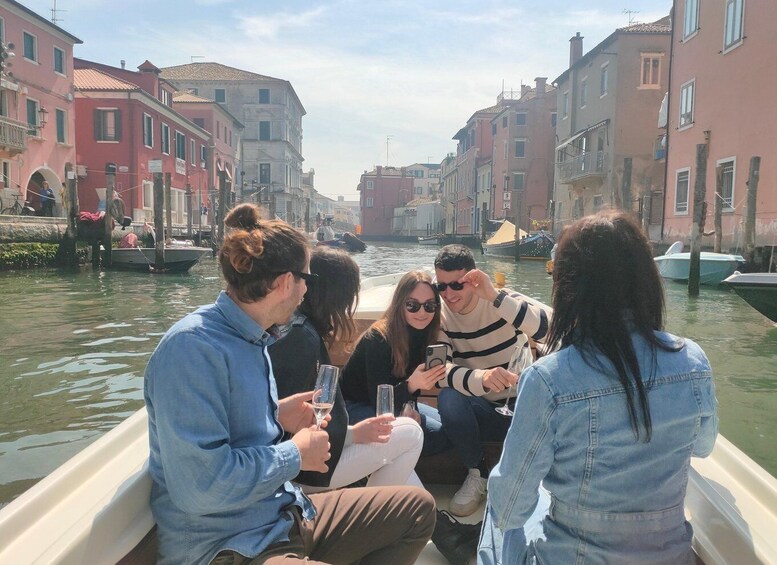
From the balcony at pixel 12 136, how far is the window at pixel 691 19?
66.3 feet

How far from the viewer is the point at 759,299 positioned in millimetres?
8742

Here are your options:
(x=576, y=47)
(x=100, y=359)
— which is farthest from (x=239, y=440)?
(x=576, y=47)

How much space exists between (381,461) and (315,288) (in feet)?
2.18

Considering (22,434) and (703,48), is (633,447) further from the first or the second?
(703,48)

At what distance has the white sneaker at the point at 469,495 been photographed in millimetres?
2730

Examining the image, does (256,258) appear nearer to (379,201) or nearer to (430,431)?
(430,431)

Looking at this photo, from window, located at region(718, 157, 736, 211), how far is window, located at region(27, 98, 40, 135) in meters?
21.1

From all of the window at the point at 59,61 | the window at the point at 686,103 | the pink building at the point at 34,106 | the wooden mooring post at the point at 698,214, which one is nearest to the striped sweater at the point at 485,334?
the wooden mooring post at the point at 698,214

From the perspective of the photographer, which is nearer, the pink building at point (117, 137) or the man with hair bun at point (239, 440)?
the man with hair bun at point (239, 440)

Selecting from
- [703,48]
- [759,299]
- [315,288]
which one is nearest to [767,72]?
[703,48]

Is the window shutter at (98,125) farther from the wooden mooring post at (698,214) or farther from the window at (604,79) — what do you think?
the wooden mooring post at (698,214)

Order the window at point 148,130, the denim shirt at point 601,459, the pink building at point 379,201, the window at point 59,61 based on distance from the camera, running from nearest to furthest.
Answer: the denim shirt at point 601,459, the window at point 59,61, the window at point 148,130, the pink building at point 379,201

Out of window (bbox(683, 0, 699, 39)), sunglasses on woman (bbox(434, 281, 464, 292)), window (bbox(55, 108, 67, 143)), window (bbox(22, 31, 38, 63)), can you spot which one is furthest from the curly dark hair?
window (bbox(55, 108, 67, 143))

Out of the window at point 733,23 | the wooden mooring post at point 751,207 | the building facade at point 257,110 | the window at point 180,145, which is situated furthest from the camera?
the building facade at point 257,110
